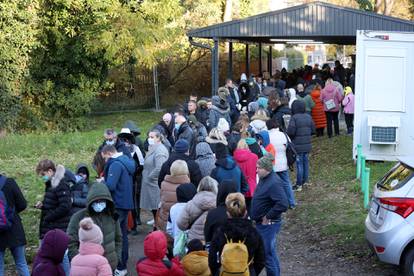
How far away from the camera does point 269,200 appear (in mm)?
8016

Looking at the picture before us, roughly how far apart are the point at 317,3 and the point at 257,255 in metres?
16.3

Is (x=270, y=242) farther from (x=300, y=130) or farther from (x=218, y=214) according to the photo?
(x=300, y=130)

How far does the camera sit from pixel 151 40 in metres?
28.6

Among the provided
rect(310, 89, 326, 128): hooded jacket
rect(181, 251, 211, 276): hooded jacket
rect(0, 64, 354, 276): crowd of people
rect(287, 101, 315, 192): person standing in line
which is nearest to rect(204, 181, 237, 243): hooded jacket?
rect(0, 64, 354, 276): crowd of people

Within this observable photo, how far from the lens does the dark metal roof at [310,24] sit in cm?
2153

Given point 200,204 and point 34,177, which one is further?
point 34,177

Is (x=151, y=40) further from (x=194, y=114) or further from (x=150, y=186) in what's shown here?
(x=150, y=186)

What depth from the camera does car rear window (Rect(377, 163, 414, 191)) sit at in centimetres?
823

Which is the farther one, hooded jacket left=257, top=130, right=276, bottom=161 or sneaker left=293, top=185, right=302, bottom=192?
sneaker left=293, top=185, right=302, bottom=192

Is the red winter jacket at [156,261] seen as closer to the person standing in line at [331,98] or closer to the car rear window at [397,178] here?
the car rear window at [397,178]

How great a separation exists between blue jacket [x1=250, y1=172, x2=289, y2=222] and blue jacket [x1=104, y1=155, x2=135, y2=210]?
195cm

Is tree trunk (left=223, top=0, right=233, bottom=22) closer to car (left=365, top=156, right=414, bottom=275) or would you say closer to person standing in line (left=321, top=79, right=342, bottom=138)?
person standing in line (left=321, top=79, right=342, bottom=138)

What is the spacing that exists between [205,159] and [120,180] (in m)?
1.47

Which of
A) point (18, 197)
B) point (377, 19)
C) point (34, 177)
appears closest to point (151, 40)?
point (377, 19)
